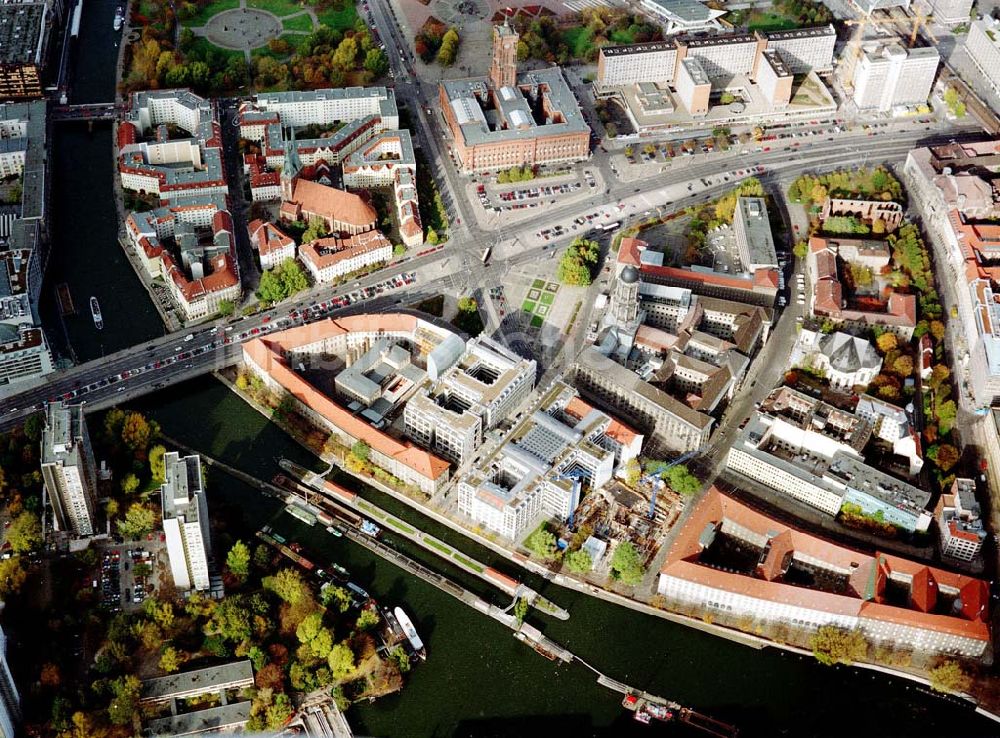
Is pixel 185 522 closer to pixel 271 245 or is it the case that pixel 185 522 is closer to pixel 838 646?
pixel 271 245

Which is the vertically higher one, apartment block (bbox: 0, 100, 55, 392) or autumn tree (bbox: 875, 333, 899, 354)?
autumn tree (bbox: 875, 333, 899, 354)

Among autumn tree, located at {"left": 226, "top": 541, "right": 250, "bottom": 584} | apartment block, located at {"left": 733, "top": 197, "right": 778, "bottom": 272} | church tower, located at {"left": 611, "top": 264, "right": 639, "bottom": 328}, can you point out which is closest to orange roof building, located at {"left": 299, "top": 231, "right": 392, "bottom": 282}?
church tower, located at {"left": 611, "top": 264, "right": 639, "bottom": 328}

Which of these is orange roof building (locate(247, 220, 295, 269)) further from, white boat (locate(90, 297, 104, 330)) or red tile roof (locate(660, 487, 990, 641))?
red tile roof (locate(660, 487, 990, 641))

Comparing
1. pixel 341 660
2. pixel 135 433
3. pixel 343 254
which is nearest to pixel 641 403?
pixel 343 254

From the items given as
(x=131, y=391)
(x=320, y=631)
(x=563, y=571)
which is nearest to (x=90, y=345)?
(x=131, y=391)

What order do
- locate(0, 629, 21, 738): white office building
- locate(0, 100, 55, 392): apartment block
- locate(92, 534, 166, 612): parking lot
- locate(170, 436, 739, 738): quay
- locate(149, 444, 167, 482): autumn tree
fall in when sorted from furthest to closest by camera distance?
locate(0, 100, 55, 392): apartment block < locate(149, 444, 167, 482): autumn tree < locate(92, 534, 166, 612): parking lot < locate(170, 436, 739, 738): quay < locate(0, 629, 21, 738): white office building

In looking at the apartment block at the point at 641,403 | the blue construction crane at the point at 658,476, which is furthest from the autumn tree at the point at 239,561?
the apartment block at the point at 641,403

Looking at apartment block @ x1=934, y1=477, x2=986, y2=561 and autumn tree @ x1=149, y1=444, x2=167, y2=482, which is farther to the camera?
autumn tree @ x1=149, y1=444, x2=167, y2=482

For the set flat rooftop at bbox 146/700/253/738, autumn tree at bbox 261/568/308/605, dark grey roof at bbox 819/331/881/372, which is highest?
dark grey roof at bbox 819/331/881/372
